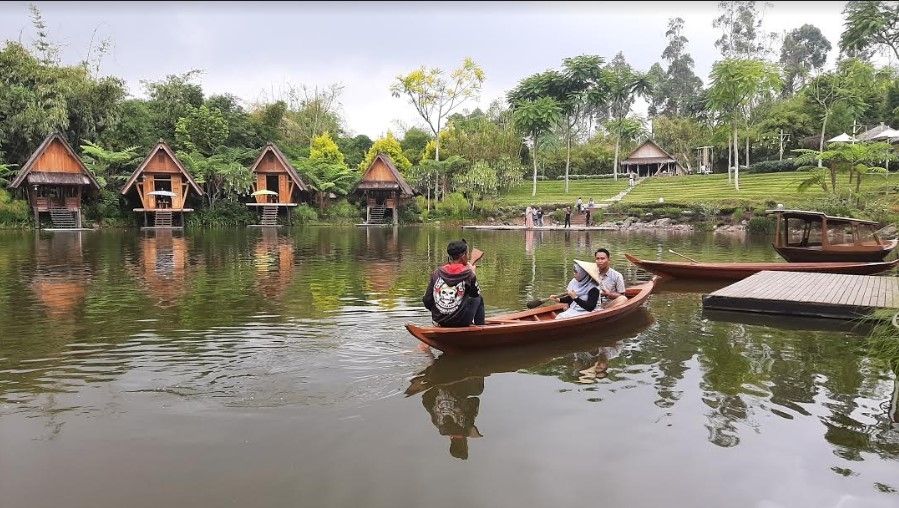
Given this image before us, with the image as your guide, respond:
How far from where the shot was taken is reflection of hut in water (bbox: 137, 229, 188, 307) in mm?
12328

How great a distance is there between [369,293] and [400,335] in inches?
155

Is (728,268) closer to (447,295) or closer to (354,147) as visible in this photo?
(447,295)

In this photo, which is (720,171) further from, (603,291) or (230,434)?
(230,434)

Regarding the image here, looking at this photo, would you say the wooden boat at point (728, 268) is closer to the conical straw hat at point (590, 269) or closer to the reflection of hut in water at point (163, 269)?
the conical straw hat at point (590, 269)

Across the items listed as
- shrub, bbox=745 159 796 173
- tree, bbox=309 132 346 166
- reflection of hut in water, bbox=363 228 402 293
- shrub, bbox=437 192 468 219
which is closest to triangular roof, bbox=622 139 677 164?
shrub, bbox=745 159 796 173

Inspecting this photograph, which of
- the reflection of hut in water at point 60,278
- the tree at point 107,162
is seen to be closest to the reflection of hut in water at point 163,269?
the reflection of hut in water at point 60,278

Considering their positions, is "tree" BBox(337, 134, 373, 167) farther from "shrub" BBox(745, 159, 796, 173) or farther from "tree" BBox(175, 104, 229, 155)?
"shrub" BBox(745, 159, 796, 173)

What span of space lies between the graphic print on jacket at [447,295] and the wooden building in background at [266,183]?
3412 cm

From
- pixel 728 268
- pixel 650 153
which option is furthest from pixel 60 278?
pixel 650 153

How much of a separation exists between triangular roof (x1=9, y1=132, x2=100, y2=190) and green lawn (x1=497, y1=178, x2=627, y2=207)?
998 inches

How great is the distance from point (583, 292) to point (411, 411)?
3.83m

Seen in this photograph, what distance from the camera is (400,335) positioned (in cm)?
874

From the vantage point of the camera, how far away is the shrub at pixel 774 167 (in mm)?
44566

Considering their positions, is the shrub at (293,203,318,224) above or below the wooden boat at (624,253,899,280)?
above
